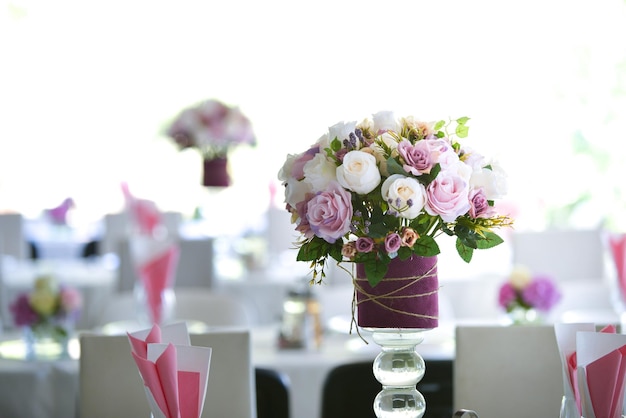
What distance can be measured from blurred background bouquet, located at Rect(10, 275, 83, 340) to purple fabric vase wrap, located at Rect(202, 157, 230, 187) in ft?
7.17

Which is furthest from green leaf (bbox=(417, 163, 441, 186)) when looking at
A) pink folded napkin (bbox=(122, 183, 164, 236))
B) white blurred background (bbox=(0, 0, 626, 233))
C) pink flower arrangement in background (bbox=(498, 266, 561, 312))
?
white blurred background (bbox=(0, 0, 626, 233))

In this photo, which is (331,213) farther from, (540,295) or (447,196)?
(540,295)

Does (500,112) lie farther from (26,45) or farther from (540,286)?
(540,286)

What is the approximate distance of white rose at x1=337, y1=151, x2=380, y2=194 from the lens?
176 cm

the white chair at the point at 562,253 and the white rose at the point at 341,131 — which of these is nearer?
the white rose at the point at 341,131

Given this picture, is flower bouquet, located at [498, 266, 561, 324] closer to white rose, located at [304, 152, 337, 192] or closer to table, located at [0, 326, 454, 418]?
table, located at [0, 326, 454, 418]

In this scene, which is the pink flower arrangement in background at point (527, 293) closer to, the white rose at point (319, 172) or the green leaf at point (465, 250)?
the green leaf at point (465, 250)

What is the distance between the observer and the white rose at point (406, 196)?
1745mm

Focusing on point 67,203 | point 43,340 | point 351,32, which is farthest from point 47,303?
point 351,32

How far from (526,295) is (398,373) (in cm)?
159

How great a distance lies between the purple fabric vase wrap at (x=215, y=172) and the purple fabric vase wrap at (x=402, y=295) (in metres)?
3.68

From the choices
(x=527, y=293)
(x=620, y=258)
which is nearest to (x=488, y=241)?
(x=527, y=293)

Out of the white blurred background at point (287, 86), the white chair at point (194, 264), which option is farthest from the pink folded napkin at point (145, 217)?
the white blurred background at point (287, 86)

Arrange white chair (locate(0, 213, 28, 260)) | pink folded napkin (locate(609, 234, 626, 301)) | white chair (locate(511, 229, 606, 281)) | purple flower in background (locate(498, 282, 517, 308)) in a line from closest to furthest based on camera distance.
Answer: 1. purple flower in background (locate(498, 282, 517, 308))
2. pink folded napkin (locate(609, 234, 626, 301))
3. white chair (locate(511, 229, 606, 281))
4. white chair (locate(0, 213, 28, 260))
